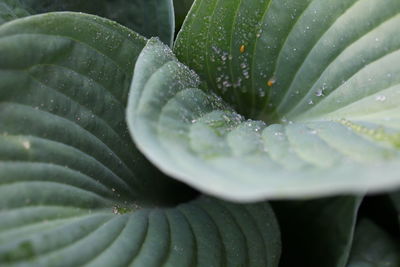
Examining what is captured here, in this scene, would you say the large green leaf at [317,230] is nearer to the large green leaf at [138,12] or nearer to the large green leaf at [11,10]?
the large green leaf at [138,12]

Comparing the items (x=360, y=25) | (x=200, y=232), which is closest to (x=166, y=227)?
(x=200, y=232)

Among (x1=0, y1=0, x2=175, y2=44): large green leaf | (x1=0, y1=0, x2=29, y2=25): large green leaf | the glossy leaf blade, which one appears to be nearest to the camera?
the glossy leaf blade

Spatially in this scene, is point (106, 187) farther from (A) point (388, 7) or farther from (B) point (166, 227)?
(A) point (388, 7)

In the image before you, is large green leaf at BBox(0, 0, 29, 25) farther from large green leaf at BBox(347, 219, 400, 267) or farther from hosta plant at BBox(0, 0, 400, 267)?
large green leaf at BBox(347, 219, 400, 267)

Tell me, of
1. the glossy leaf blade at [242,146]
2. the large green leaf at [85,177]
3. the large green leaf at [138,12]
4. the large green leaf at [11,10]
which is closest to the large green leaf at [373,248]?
the large green leaf at [85,177]

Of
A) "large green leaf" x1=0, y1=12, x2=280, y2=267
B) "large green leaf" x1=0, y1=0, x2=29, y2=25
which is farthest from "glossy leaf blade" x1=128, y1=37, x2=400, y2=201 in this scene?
"large green leaf" x1=0, y1=0, x2=29, y2=25

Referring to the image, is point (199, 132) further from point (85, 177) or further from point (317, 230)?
point (317, 230)

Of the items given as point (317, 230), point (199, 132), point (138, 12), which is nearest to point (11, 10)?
point (138, 12)

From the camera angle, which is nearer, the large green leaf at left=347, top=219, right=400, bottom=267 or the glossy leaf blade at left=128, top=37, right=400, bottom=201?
the glossy leaf blade at left=128, top=37, right=400, bottom=201
